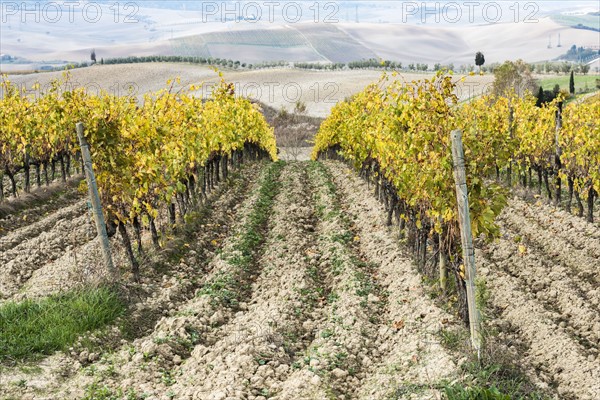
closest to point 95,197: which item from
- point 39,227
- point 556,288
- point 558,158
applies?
point 39,227

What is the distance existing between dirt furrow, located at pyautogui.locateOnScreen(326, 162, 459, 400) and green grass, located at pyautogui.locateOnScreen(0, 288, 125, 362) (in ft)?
11.7

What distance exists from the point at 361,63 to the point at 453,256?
117459mm

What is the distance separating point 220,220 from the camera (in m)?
15.3

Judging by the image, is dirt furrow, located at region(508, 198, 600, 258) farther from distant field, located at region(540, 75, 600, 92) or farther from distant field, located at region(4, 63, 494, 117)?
distant field, located at region(4, 63, 494, 117)

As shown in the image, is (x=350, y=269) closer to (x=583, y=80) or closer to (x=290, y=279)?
(x=290, y=279)

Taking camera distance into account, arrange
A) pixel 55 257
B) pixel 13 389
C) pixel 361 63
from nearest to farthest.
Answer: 1. pixel 13 389
2. pixel 55 257
3. pixel 361 63

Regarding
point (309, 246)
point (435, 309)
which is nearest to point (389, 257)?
point (309, 246)

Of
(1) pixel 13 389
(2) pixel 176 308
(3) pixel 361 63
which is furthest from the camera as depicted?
(3) pixel 361 63

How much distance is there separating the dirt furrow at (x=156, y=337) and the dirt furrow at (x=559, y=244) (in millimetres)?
5030

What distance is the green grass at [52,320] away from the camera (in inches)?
304

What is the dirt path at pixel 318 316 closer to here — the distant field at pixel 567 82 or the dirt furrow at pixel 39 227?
the dirt furrow at pixel 39 227

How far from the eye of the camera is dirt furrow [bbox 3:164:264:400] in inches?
275

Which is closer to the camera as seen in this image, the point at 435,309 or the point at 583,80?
the point at 435,309

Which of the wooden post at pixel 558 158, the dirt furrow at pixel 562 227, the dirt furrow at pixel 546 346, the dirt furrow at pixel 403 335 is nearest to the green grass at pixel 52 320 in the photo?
the dirt furrow at pixel 403 335
